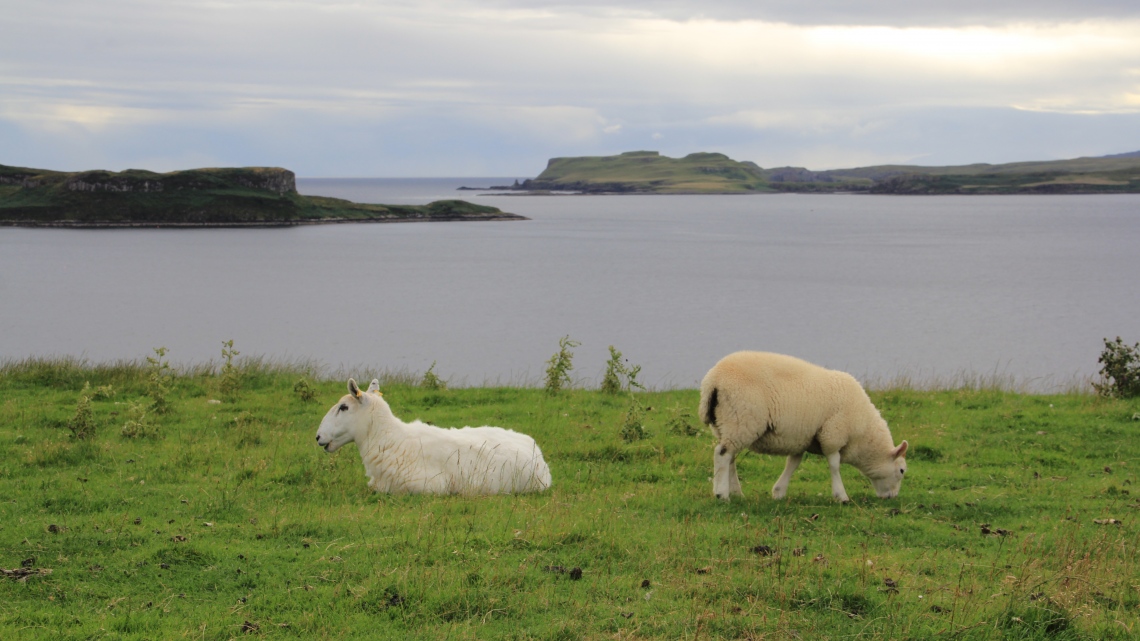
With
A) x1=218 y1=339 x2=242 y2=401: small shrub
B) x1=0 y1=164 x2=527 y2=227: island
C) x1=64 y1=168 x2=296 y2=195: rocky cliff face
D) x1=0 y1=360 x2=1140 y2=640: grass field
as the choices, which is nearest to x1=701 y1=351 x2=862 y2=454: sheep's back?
x1=0 y1=360 x2=1140 y2=640: grass field

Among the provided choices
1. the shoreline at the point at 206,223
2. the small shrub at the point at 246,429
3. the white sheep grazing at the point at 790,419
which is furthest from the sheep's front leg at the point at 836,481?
the shoreline at the point at 206,223

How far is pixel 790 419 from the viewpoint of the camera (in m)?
10.8

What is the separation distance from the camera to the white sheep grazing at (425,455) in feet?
37.4

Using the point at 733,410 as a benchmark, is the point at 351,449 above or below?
below

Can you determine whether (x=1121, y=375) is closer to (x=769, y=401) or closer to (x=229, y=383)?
(x=769, y=401)

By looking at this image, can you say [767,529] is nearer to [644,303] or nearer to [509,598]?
[509,598]

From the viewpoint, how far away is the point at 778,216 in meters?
192

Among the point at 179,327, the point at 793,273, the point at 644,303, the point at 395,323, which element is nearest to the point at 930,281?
the point at 793,273

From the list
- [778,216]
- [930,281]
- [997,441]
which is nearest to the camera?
[997,441]

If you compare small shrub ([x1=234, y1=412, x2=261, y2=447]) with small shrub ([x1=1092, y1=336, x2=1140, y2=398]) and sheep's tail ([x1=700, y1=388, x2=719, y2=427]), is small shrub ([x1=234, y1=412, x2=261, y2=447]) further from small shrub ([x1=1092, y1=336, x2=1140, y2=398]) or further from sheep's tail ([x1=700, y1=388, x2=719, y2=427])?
small shrub ([x1=1092, y1=336, x2=1140, y2=398])

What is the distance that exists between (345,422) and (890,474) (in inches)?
276

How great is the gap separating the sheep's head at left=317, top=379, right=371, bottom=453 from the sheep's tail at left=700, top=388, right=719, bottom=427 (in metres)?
4.37

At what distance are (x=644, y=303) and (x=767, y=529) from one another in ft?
173

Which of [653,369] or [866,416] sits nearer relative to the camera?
[866,416]
